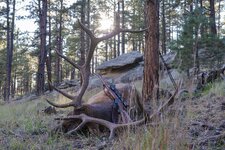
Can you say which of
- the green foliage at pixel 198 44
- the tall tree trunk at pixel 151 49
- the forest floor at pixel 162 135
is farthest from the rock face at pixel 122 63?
the forest floor at pixel 162 135

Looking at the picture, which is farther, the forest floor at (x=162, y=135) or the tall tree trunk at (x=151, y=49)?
the tall tree trunk at (x=151, y=49)

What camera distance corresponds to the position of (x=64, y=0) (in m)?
31.6

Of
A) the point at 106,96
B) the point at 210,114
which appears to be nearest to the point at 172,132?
the point at 210,114

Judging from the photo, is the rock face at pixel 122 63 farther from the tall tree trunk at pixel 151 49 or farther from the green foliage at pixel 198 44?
the tall tree trunk at pixel 151 49

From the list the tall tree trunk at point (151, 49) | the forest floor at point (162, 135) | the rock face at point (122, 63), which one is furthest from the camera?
the rock face at point (122, 63)

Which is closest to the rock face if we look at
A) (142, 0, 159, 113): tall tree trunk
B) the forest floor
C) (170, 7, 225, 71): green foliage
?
(170, 7, 225, 71): green foliage

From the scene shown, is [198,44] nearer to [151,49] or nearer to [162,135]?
[151,49]

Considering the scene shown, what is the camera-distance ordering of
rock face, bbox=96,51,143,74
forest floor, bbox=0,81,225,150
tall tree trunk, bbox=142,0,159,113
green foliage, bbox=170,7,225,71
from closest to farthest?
forest floor, bbox=0,81,225,150 → tall tree trunk, bbox=142,0,159,113 → green foliage, bbox=170,7,225,71 → rock face, bbox=96,51,143,74

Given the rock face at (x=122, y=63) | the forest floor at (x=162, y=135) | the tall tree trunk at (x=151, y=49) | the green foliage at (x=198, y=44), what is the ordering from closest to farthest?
1. the forest floor at (x=162, y=135)
2. the tall tree trunk at (x=151, y=49)
3. the green foliage at (x=198, y=44)
4. the rock face at (x=122, y=63)

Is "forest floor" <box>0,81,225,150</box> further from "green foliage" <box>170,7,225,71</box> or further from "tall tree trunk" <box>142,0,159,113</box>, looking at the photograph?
"green foliage" <box>170,7,225,71</box>

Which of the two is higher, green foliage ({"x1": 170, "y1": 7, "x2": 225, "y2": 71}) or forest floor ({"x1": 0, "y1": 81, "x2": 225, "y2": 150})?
green foliage ({"x1": 170, "y1": 7, "x2": 225, "y2": 71})

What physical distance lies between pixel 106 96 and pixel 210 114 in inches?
60.6

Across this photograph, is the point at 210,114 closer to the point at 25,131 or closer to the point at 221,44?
the point at 25,131

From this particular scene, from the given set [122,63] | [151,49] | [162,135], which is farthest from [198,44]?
[122,63]
